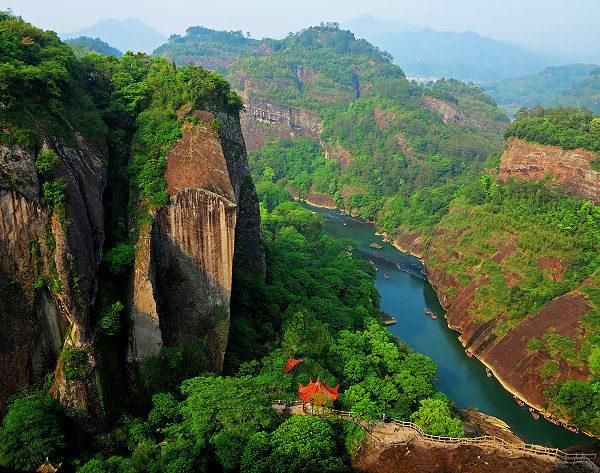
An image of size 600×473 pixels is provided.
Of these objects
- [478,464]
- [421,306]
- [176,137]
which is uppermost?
[176,137]

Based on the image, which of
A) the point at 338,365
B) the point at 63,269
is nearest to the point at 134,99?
the point at 63,269

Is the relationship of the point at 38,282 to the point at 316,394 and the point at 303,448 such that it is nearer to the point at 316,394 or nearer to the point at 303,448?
the point at 303,448

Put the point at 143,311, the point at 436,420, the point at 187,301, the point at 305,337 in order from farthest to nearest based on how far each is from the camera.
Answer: the point at 305,337 < the point at 436,420 < the point at 187,301 < the point at 143,311

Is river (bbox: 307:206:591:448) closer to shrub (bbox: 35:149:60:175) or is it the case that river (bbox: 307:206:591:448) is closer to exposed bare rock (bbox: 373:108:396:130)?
shrub (bbox: 35:149:60:175)

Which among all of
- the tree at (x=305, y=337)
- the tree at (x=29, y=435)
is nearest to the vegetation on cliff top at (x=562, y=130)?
the tree at (x=305, y=337)

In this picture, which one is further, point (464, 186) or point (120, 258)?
point (464, 186)

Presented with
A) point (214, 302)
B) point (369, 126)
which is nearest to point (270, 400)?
point (214, 302)

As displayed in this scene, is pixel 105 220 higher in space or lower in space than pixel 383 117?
lower

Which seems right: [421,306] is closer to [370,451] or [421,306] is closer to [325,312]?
[325,312]
